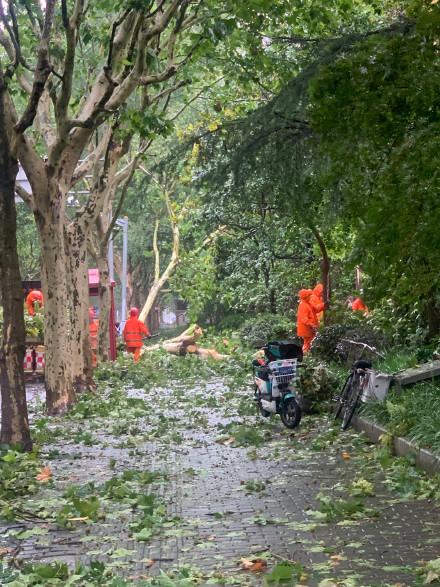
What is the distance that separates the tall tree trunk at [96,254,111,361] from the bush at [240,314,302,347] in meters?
5.32

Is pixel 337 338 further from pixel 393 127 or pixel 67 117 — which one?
pixel 393 127

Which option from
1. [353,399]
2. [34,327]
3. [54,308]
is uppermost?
[54,308]

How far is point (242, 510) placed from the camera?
24.1 ft

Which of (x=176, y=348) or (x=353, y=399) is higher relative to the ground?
(x=353, y=399)

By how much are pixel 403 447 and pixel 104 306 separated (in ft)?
54.9

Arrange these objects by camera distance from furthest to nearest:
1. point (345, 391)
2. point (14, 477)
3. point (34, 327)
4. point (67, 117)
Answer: point (34, 327), point (67, 117), point (345, 391), point (14, 477)

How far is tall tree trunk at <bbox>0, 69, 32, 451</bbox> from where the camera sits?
34.5 ft

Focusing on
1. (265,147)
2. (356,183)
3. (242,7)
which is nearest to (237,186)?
(265,147)

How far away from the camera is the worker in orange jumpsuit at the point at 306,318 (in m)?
21.1

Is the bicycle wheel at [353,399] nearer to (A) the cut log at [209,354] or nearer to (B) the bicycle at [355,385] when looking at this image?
(B) the bicycle at [355,385]

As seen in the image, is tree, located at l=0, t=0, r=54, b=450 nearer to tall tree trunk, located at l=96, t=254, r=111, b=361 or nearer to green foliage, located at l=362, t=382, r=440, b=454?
green foliage, located at l=362, t=382, r=440, b=454

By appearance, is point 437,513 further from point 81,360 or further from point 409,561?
point 81,360

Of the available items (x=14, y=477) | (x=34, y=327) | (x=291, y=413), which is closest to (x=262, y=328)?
(x=34, y=327)

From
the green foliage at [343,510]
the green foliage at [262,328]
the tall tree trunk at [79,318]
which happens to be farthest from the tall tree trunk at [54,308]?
the green foliage at [262,328]
